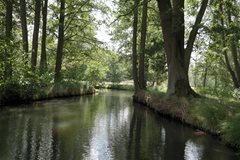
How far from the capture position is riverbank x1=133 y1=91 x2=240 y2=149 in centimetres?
977

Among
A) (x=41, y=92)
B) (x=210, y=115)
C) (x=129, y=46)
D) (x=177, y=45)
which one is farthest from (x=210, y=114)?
(x=129, y=46)

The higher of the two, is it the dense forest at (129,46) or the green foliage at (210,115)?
the dense forest at (129,46)

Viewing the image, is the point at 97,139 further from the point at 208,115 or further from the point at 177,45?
the point at 177,45

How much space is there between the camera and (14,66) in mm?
17203

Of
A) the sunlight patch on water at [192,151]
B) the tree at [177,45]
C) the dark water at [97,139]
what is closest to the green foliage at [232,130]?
the dark water at [97,139]

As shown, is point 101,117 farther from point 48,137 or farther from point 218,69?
point 218,69

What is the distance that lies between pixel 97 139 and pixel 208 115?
444cm

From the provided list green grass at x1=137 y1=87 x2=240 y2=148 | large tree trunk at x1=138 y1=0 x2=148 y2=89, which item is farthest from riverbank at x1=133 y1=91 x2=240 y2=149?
large tree trunk at x1=138 y1=0 x2=148 y2=89

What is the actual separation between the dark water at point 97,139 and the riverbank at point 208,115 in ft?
1.48

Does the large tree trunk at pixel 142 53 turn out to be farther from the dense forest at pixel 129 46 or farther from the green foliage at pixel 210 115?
the green foliage at pixel 210 115

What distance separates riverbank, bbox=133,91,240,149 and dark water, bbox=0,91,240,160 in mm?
450

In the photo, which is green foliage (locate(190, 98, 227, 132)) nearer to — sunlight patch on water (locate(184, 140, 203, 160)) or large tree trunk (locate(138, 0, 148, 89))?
sunlight patch on water (locate(184, 140, 203, 160))

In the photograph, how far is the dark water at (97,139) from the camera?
8531 millimetres

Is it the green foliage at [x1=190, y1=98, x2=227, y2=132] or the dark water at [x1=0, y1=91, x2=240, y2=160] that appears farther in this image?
the green foliage at [x1=190, y1=98, x2=227, y2=132]
